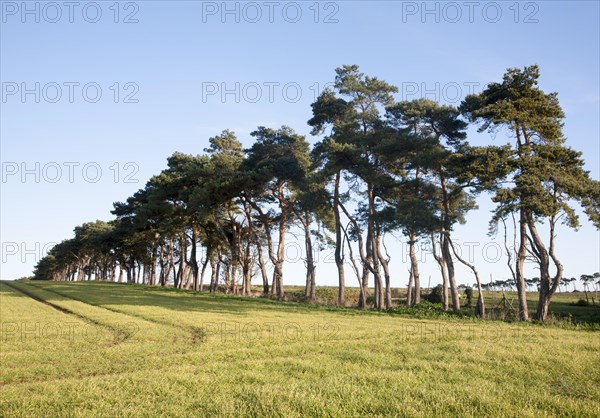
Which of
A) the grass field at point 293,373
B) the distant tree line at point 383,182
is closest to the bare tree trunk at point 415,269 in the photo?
the distant tree line at point 383,182

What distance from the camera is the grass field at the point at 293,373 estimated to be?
8.79 metres

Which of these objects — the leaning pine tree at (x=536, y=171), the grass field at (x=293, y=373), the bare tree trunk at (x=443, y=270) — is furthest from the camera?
the bare tree trunk at (x=443, y=270)

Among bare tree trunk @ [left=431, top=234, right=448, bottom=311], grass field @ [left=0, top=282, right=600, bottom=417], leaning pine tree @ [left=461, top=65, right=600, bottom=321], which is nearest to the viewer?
grass field @ [left=0, top=282, right=600, bottom=417]

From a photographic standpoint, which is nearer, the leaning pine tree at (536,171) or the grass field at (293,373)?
the grass field at (293,373)

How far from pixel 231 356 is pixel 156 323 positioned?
10489 millimetres

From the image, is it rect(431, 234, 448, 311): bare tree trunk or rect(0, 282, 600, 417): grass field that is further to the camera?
rect(431, 234, 448, 311): bare tree trunk

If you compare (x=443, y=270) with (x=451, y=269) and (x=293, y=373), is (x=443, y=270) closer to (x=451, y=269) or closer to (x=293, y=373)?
(x=451, y=269)

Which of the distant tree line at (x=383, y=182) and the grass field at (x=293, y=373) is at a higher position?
the distant tree line at (x=383, y=182)

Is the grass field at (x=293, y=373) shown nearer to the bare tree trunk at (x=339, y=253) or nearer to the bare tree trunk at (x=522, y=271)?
the bare tree trunk at (x=522, y=271)

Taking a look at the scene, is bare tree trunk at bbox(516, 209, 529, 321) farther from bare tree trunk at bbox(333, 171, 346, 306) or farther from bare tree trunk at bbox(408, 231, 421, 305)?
bare tree trunk at bbox(333, 171, 346, 306)

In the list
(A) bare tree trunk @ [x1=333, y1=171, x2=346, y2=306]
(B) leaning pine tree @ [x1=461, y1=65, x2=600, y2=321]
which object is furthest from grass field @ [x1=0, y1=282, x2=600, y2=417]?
(A) bare tree trunk @ [x1=333, y1=171, x2=346, y2=306]

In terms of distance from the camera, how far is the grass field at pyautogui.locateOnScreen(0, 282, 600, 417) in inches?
346

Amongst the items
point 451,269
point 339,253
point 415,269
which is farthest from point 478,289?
point 339,253

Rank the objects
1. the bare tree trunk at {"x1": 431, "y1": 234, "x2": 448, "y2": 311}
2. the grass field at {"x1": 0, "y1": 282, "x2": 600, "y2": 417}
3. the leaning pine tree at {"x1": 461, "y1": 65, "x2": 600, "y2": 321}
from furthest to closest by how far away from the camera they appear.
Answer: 1. the bare tree trunk at {"x1": 431, "y1": 234, "x2": 448, "y2": 311}
2. the leaning pine tree at {"x1": 461, "y1": 65, "x2": 600, "y2": 321}
3. the grass field at {"x1": 0, "y1": 282, "x2": 600, "y2": 417}
